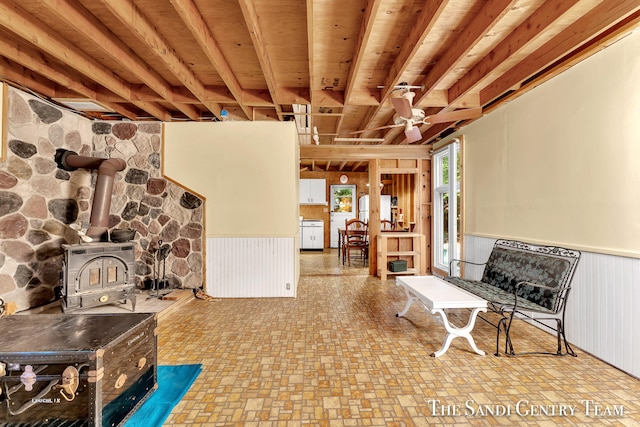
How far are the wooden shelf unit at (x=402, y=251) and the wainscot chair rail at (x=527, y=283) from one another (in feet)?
5.77

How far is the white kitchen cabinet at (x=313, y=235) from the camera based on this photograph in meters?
8.70

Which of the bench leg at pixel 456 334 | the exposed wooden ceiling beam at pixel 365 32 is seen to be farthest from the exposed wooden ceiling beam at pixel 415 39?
the bench leg at pixel 456 334

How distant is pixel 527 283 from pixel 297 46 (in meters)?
2.90

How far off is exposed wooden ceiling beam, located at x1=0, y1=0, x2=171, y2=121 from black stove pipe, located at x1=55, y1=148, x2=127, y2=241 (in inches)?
34.9

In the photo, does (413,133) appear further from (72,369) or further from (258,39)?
(72,369)

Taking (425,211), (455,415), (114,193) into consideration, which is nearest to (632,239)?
(455,415)

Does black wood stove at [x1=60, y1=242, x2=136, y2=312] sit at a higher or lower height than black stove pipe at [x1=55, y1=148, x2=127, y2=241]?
lower

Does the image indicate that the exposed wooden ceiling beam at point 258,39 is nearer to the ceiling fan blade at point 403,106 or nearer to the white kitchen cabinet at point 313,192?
the ceiling fan blade at point 403,106

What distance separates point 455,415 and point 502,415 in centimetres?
29

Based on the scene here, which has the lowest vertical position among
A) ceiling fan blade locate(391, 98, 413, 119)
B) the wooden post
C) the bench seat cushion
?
the bench seat cushion

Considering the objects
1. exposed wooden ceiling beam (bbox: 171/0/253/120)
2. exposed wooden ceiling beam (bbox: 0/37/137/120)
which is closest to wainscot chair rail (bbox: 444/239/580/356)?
exposed wooden ceiling beam (bbox: 171/0/253/120)

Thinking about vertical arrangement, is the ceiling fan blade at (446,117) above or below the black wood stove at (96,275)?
above

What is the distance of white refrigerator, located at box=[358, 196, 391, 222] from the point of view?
8.62m

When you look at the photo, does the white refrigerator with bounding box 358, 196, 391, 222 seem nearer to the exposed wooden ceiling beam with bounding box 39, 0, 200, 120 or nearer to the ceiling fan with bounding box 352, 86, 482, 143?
the ceiling fan with bounding box 352, 86, 482, 143
